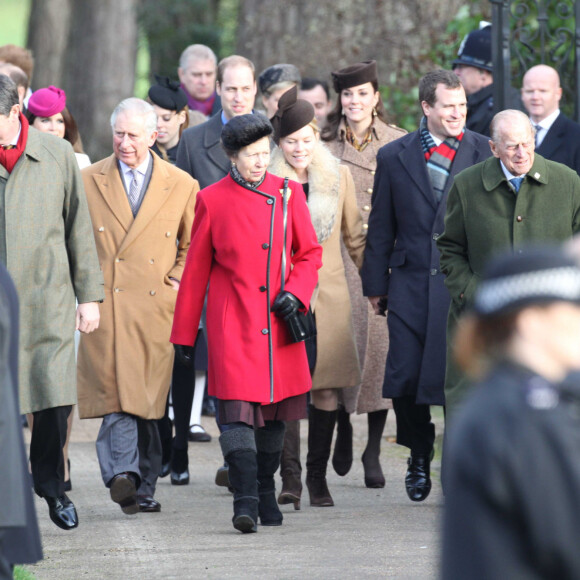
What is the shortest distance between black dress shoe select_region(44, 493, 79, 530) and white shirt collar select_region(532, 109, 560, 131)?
3681 millimetres

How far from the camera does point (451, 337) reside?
689 centimetres

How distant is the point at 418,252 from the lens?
7.50 meters

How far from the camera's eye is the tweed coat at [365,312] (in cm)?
825

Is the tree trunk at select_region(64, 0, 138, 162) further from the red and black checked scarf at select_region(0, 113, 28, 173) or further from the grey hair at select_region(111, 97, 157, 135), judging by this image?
the red and black checked scarf at select_region(0, 113, 28, 173)

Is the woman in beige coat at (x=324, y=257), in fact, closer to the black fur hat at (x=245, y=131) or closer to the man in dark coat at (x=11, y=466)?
the black fur hat at (x=245, y=131)

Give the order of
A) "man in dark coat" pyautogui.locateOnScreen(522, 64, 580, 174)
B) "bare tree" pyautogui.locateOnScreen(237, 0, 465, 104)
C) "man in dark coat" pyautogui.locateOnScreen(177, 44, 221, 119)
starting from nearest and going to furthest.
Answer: "man in dark coat" pyautogui.locateOnScreen(522, 64, 580, 174) < "man in dark coat" pyautogui.locateOnScreen(177, 44, 221, 119) < "bare tree" pyautogui.locateOnScreen(237, 0, 465, 104)

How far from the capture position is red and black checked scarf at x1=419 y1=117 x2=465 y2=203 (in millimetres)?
7521

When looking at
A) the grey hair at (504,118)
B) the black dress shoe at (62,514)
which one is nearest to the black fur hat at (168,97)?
the grey hair at (504,118)

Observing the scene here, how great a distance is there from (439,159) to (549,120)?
1412mm

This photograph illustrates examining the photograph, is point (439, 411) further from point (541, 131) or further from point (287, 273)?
point (287, 273)

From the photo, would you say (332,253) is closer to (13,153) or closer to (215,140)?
(215,140)

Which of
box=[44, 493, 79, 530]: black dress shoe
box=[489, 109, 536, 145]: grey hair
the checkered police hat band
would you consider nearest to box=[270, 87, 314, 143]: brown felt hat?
box=[489, 109, 536, 145]: grey hair

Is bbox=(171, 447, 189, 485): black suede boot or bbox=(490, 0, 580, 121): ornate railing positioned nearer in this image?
bbox=(171, 447, 189, 485): black suede boot

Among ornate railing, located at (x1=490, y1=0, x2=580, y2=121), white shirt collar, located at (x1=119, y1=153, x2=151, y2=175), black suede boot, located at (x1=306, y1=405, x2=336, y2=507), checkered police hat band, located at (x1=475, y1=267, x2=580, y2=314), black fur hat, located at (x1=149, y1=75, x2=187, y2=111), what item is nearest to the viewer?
checkered police hat band, located at (x1=475, y1=267, x2=580, y2=314)
